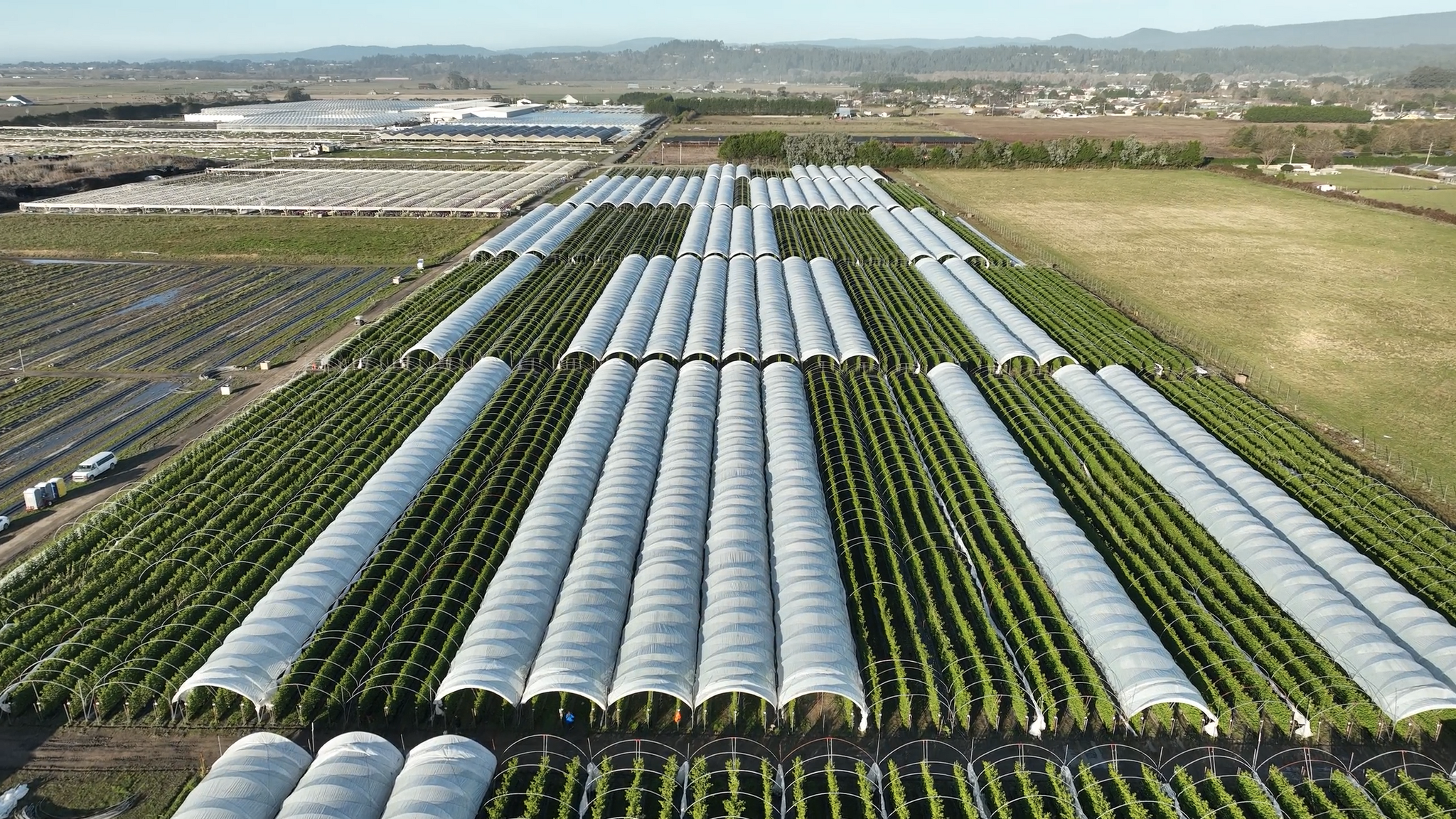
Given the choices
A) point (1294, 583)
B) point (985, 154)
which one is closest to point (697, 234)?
point (1294, 583)

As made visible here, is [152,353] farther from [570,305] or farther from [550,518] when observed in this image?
[550,518]

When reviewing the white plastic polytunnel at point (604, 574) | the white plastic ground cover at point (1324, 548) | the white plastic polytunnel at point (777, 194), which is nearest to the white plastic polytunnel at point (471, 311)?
the white plastic polytunnel at point (604, 574)

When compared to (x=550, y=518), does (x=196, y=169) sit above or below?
above

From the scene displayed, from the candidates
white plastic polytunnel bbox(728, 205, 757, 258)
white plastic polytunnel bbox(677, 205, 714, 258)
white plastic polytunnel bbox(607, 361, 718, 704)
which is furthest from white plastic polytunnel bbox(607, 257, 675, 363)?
white plastic polytunnel bbox(607, 361, 718, 704)

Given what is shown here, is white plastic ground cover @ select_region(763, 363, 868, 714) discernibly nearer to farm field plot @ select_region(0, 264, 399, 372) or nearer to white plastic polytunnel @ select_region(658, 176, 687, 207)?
farm field plot @ select_region(0, 264, 399, 372)

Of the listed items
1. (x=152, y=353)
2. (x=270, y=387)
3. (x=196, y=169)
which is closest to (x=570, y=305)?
(x=270, y=387)

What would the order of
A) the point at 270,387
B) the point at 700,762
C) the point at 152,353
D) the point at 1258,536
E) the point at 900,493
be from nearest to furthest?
the point at 700,762 → the point at 1258,536 → the point at 900,493 → the point at 270,387 → the point at 152,353
